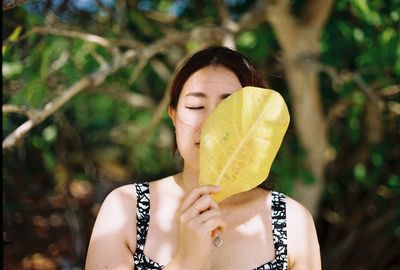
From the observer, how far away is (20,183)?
4.61 m

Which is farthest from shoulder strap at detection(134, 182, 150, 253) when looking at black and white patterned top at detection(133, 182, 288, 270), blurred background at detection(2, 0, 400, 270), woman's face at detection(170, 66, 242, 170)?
blurred background at detection(2, 0, 400, 270)

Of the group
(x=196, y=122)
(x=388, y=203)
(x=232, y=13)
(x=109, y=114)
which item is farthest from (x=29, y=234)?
(x=196, y=122)

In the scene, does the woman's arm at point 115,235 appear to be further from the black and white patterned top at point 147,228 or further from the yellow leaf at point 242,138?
the yellow leaf at point 242,138

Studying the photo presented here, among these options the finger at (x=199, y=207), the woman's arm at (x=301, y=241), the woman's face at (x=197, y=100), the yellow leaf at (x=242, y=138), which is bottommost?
the woman's arm at (x=301, y=241)

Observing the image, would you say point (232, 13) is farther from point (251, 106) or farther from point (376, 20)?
point (251, 106)

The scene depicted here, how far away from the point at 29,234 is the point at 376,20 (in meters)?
3.39

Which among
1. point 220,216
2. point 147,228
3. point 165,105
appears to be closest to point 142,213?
point 147,228

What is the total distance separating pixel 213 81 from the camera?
1.35 metres

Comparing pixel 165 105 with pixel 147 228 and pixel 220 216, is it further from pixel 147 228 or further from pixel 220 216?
pixel 220 216

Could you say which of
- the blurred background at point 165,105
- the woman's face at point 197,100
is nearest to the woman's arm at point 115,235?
the woman's face at point 197,100

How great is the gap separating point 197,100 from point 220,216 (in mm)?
263

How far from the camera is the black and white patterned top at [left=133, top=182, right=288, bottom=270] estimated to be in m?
1.38

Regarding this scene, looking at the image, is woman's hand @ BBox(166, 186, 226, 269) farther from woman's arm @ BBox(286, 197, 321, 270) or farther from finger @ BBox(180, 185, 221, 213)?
woman's arm @ BBox(286, 197, 321, 270)

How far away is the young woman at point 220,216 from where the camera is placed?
1.35m
